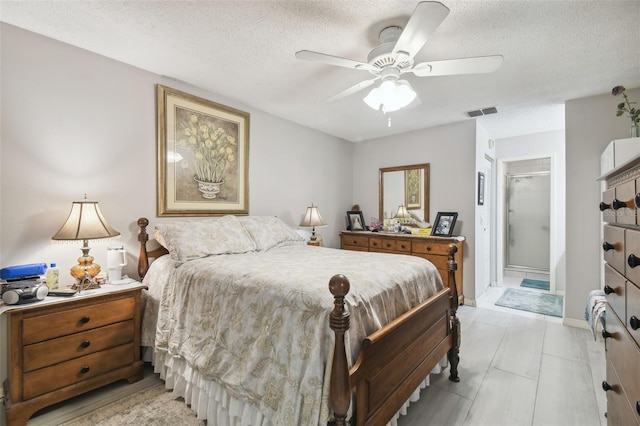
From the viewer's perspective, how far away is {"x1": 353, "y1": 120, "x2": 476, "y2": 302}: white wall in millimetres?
3805

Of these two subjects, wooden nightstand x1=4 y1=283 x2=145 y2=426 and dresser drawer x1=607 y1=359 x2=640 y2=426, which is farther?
wooden nightstand x1=4 y1=283 x2=145 y2=426

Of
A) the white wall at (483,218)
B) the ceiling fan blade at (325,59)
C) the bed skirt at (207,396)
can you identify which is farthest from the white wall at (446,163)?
the ceiling fan blade at (325,59)

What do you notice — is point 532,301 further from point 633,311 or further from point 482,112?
point 633,311

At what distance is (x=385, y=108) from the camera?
6.93 ft

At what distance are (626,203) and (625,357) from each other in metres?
0.53

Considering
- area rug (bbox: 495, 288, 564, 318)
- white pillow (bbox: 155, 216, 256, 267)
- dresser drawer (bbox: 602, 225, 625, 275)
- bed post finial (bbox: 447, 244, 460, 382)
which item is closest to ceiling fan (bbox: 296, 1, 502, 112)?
dresser drawer (bbox: 602, 225, 625, 275)

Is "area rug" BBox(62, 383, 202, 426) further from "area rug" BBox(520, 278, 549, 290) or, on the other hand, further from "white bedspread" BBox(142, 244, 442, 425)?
"area rug" BBox(520, 278, 549, 290)

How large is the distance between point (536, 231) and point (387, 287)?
4943mm

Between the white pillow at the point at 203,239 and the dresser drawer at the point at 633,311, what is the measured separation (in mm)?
2337

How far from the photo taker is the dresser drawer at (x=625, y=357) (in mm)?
894

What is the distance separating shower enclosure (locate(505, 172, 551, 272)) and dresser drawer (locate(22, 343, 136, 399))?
596 cm

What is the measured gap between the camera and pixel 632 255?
89 cm

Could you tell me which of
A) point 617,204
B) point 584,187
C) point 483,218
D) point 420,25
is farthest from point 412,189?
point 617,204

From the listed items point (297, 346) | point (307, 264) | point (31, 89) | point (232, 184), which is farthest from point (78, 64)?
point (297, 346)
